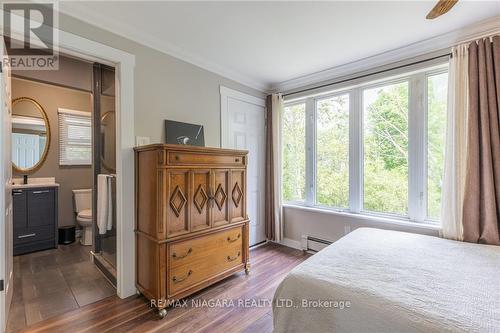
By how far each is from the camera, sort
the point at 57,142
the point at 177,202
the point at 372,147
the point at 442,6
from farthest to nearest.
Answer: the point at 57,142 < the point at 372,147 < the point at 177,202 < the point at 442,6

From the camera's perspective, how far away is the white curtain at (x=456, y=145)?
2.10 meters

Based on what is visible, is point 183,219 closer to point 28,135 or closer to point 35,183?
point 35,183

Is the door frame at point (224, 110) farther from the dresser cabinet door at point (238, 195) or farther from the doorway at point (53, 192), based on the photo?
the doorway at point (53, 192)

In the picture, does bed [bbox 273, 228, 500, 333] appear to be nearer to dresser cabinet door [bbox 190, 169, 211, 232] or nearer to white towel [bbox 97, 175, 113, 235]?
dresser cabinet door [bbox 190, 169, 211, 232]

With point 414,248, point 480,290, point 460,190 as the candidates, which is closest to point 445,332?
point 480,290

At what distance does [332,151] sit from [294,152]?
603mm

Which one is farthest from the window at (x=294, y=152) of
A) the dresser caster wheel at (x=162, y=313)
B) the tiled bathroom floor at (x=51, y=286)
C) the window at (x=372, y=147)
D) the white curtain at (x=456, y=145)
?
the tiled bathroom floor at (x=51, y=286)

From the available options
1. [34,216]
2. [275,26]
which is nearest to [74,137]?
[34,216]

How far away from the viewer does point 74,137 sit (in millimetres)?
3926

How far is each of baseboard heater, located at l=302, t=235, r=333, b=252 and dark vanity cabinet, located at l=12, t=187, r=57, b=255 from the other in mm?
3565

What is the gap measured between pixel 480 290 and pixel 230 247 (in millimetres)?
1917

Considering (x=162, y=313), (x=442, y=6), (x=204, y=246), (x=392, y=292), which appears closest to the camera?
(x=392, y=292)

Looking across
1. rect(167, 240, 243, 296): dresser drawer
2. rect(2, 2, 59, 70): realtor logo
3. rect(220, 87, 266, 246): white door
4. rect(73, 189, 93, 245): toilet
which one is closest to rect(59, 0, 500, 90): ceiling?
rect(2, 2, 59, 70): realtor logo

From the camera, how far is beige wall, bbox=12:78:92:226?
354 centimetres
